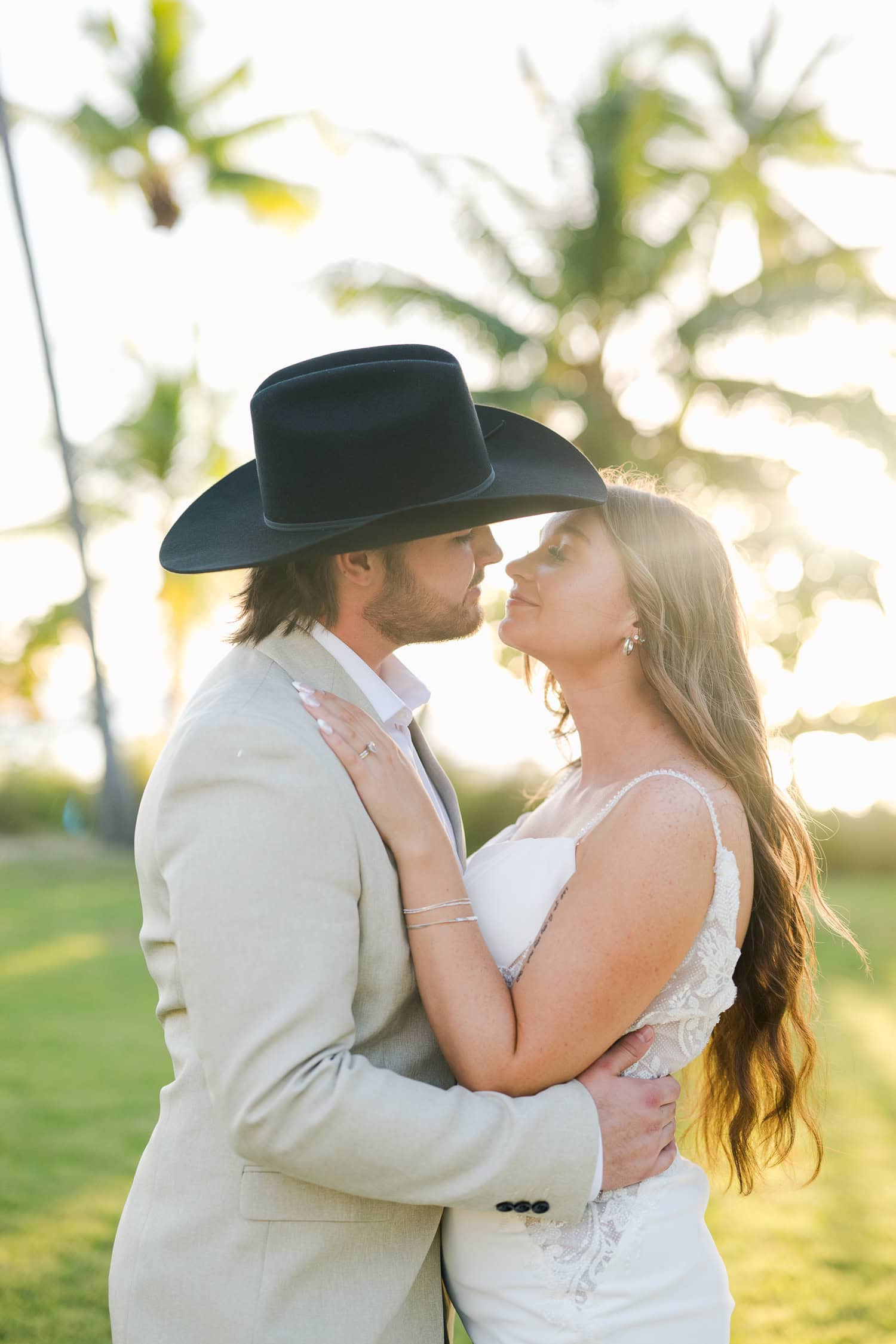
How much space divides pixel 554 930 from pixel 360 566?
0.82 metres

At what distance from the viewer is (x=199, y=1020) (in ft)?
6.41

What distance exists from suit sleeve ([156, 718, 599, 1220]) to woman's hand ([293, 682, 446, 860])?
0.10 metres

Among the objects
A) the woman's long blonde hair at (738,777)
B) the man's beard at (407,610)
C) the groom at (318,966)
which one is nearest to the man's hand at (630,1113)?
the groom at (318,966)

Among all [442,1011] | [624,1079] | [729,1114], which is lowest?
[729,1114]

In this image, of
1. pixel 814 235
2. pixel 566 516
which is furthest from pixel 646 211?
pixel 566 516

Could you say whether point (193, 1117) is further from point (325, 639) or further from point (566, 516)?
point (566, 516)

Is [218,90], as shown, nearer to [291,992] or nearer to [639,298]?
[639,298]

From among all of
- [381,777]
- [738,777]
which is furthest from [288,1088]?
[738,777]

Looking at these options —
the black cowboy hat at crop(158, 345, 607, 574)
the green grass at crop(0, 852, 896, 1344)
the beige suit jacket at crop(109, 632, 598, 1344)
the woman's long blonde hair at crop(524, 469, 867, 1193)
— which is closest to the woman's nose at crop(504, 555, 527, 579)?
the woman's long blonde hair at crop(524, 469, 867, 1193)

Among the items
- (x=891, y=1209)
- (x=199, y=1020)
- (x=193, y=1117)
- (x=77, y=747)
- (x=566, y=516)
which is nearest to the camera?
(x=199, y=1020)

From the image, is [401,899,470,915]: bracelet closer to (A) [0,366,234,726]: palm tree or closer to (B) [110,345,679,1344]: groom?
(B) [110,345,679,1344]: groom

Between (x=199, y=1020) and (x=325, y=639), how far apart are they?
78cm

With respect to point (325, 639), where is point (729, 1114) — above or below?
below

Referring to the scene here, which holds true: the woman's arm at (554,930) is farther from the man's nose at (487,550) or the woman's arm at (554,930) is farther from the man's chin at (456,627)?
the man's nose at (487,550)
